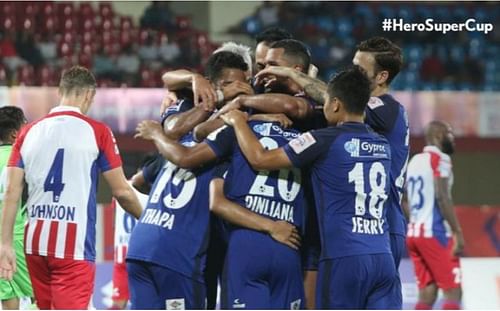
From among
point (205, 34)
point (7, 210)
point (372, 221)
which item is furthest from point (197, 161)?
point (205, 34)

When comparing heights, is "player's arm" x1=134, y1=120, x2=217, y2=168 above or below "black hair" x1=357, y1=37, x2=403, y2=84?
below

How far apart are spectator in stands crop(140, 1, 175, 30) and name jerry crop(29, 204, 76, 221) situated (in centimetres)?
1237

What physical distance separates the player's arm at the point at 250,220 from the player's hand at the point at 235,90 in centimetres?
57

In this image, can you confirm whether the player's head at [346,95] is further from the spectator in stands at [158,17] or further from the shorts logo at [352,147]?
the spectator in stands at [158,17]

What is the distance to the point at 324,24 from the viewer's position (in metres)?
18.7

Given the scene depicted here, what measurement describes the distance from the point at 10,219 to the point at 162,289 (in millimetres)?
1119

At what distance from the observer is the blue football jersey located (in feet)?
16.7

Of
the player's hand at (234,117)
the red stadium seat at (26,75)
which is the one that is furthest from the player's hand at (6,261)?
the red stadium seat at (26,75)

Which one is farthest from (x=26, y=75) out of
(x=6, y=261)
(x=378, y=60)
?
(x=378, y=60)

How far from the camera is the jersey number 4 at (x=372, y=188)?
16.4ft

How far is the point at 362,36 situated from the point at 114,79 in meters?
4.74

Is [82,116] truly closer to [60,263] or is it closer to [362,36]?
[60,263]

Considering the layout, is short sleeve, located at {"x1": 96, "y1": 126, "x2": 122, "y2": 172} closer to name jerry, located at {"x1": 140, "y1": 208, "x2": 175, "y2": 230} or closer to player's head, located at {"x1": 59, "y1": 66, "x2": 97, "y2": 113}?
player's head, located at {"x1": 59, "y1": 66, "x2": 97, "y2": 113}

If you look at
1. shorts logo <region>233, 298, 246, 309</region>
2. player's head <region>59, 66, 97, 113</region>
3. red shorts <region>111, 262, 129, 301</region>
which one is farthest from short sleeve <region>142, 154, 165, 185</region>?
red shorts <region>111, 262, 129, 301</region>
